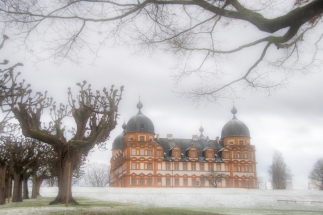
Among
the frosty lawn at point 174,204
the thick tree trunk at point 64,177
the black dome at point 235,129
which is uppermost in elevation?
the black dome at point 235,129

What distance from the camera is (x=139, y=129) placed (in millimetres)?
72625

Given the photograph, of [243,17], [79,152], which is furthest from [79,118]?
[243,17]

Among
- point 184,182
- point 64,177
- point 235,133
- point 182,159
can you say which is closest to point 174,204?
point 64,177

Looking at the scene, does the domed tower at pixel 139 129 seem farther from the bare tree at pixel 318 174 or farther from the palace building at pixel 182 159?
the bare tree at pixel 318 174

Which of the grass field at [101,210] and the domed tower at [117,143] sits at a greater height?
the domed tower at [117,143]

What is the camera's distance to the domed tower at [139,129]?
72500 millimetres

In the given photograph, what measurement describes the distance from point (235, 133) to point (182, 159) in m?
12.6

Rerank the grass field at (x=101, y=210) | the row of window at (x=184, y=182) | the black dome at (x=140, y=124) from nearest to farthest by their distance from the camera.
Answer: the grass field at (x=101, y=210) < the row of window at (x=184, y=182) < the black dome at (x=140, y=124)

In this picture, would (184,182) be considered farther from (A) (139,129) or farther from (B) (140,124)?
(B) (140,124)

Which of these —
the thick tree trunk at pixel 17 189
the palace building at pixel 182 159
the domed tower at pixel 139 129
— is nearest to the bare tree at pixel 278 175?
the palace building at pixel 182 159

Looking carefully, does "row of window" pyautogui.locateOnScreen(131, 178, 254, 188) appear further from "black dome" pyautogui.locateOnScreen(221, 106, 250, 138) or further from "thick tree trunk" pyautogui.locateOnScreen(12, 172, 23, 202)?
"thick tree trunk" pyautogui.locateOnScreen(12, 172, 23, 202)

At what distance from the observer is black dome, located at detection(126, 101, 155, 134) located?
7275cm

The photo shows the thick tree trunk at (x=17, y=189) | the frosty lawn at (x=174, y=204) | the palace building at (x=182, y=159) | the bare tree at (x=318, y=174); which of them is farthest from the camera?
the bare tree at (x=318, y=174)

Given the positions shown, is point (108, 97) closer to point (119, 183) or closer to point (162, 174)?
point (162, 174)
